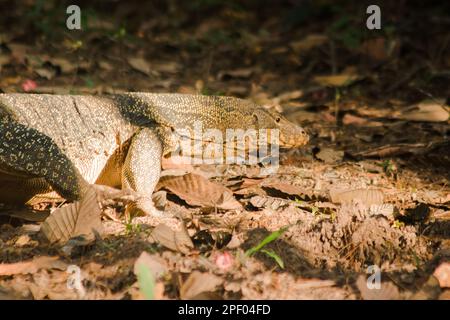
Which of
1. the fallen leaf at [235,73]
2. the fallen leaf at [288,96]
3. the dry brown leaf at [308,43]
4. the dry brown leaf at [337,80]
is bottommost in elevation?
the fallen leaf at [288,96]

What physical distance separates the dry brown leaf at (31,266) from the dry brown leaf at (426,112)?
438 centimetres

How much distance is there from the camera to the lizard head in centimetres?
548

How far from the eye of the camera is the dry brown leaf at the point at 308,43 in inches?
372

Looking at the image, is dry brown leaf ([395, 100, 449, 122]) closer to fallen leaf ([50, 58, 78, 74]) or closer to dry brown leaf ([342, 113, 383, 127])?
dry brown leaf ([342, 113, 383, 127])

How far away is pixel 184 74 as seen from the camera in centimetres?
841

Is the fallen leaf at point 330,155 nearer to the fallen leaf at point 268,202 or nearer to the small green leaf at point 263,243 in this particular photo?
the fallen leaf at point 268,202

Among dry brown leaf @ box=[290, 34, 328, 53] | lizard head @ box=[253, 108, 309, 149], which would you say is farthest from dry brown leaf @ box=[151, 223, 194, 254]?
dry brown leaf @ box=[290, 34, 328, 53]

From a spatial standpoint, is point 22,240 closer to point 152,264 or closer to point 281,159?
point 152,264

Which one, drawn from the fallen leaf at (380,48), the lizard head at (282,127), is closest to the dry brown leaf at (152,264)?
the lizard head at (282,127)

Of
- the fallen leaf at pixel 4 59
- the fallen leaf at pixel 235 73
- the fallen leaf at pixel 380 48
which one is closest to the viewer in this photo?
the fallen leaf at pixel 4 59

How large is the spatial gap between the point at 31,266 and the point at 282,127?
108 inches

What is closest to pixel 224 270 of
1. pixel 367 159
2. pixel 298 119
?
pixel 367 159

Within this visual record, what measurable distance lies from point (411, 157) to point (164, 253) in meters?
3.06

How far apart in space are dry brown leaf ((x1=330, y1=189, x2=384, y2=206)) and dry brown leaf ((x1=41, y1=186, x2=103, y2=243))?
177 cm
